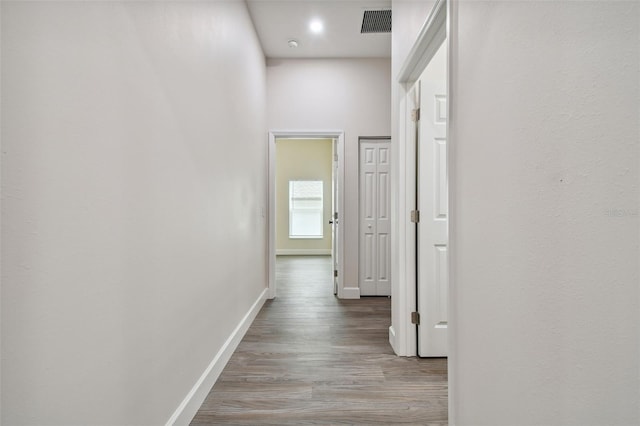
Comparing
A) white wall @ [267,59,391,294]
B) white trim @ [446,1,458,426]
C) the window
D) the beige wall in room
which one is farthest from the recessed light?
the window

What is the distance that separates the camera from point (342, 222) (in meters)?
4.02

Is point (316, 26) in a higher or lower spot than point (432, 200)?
higher

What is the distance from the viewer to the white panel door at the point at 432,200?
2.28 meters

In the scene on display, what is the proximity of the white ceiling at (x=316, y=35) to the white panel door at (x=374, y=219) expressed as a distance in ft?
3.70

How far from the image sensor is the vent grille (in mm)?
3088

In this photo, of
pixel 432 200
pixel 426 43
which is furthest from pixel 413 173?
pixel 426 43

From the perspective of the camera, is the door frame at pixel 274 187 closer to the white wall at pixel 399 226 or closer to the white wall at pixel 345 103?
the white wall at pixel 345 103

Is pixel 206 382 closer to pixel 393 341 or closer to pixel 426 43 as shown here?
pixel 393 341

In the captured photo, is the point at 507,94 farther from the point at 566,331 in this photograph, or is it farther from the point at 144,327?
the point at 144,327

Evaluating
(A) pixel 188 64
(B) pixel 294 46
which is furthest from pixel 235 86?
(B) pixel 294 46

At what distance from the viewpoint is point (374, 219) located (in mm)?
4086

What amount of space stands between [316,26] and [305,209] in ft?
17.6

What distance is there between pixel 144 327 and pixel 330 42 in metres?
3.54

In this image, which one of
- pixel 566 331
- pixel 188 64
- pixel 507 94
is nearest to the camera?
pixel 566 331
